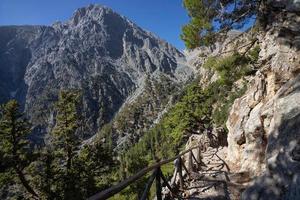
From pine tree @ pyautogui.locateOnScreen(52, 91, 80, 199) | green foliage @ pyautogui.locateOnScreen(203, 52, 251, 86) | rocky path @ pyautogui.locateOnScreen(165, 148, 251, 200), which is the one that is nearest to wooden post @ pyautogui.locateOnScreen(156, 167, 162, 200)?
Result: rocky path @ pyautogui.locateOnScreen(165, 148, 251, 200)

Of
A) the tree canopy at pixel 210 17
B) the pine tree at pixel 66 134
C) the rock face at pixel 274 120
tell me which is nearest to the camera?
the rock face at pixel 274 120

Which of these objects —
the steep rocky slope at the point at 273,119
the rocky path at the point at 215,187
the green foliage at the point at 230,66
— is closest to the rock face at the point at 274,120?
the steep rocky slope at the point at 273,119

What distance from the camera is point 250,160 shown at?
11.2 meters

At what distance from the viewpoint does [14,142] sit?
Result: 21.6m

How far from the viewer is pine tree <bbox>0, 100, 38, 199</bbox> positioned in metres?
21.2

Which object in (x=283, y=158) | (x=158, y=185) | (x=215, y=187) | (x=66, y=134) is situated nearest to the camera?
(x=158, y=185)

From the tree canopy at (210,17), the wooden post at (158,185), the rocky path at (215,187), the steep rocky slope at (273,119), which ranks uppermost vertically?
the tree canopy at (210,17)

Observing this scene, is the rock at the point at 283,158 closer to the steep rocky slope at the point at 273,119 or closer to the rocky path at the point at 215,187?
the steep rocky slope at the point at 273,119

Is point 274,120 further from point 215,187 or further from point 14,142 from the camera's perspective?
point 14,142

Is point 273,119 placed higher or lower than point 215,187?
higher

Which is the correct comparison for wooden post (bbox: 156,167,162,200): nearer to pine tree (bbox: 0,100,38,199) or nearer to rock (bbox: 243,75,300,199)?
rock (bbox: 243,75,300,199)

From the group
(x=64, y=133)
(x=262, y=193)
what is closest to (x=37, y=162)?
(x=64, y=133)

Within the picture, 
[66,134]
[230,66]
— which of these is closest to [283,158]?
[230,66]

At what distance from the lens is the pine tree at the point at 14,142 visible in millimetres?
21219
